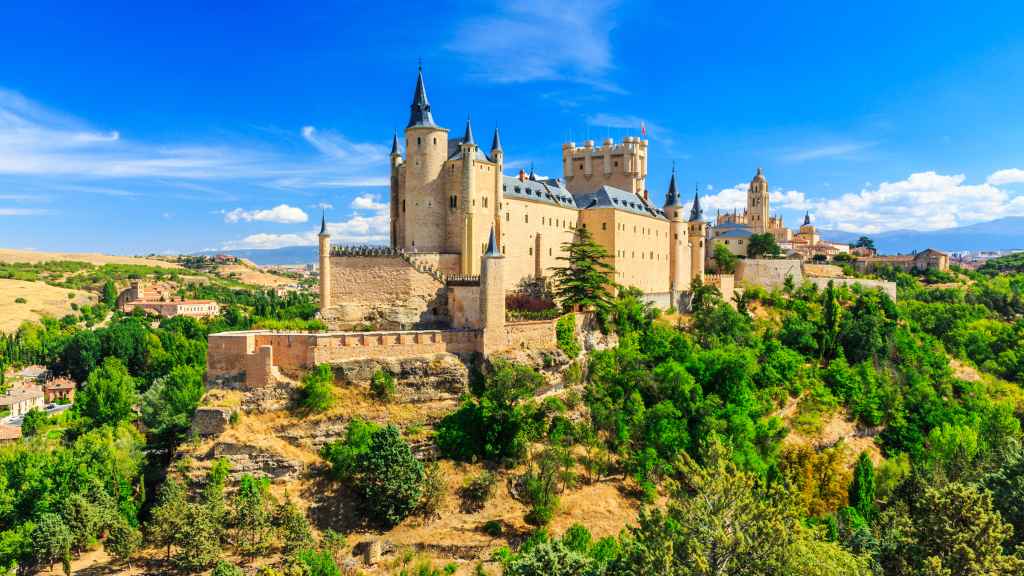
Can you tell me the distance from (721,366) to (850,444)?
1051 centimetres

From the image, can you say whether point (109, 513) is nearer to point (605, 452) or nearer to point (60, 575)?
point (60, 575)

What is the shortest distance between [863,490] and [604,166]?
120ft

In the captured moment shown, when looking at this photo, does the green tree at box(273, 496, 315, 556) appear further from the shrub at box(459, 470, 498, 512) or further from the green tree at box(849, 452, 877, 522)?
the green tree at box(849, 452, 877, 522)

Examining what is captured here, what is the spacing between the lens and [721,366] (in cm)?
4412

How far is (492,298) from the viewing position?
38.1m

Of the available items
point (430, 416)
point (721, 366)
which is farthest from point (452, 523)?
point (721, 366)

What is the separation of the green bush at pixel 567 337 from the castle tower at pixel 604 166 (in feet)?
73.5

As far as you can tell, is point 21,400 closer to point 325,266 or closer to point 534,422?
point 325,266

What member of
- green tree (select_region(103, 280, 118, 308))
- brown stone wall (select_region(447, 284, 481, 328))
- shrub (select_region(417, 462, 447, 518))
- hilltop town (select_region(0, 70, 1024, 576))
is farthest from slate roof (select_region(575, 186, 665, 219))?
green tree (select_region(103, 280, 118, 308))

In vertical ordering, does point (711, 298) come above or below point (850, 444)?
above

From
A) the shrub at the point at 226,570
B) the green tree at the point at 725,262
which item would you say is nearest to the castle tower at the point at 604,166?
the green tree at the point at 725,262

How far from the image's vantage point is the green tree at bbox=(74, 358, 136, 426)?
5569cm

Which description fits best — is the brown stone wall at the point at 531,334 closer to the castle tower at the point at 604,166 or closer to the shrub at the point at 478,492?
the shrub at the point at 478,492

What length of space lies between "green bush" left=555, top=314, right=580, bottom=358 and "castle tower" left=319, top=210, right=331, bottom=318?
1475 centimetres
